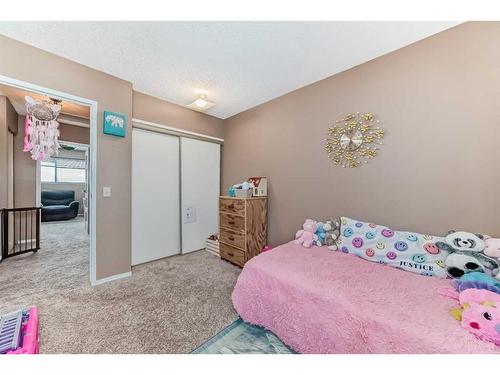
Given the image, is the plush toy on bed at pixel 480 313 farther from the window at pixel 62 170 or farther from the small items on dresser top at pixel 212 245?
the window at pixel 62 170

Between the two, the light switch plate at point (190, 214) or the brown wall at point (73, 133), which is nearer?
the light switch plate at point (190, 214)

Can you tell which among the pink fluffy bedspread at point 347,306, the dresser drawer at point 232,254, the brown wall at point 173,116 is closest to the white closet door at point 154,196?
the brown wall at point 173,116

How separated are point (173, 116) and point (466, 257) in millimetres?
3497

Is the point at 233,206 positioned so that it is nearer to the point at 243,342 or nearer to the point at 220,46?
the point at 243,342

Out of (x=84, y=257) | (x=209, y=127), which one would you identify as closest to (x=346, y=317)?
(x=209, y=127)

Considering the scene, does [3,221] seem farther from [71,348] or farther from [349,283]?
[349,283]

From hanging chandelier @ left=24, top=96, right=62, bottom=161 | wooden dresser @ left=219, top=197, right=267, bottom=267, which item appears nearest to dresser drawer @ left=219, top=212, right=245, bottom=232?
wooden dresser @ left=219, top=197, right=267, bottom=267

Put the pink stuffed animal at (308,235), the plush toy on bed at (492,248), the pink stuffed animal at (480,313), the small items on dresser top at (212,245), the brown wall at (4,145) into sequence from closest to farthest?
1. the pink stuffed animal at (480,313)
2. the plush toy on bed at (492,248)
3. the pink stuffed animal at (308,235)
4. the brown wall at (4,145)
5. the small items on dresser top at (212,245)

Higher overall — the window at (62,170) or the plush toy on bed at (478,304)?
the window at (62,170)

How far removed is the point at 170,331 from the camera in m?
1.48

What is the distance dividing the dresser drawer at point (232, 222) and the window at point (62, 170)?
23.1ft

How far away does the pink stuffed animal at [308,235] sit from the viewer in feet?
6.91

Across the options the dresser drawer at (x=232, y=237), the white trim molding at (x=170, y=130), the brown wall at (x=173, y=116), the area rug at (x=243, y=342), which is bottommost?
the area rug at (x=243, y=342)
